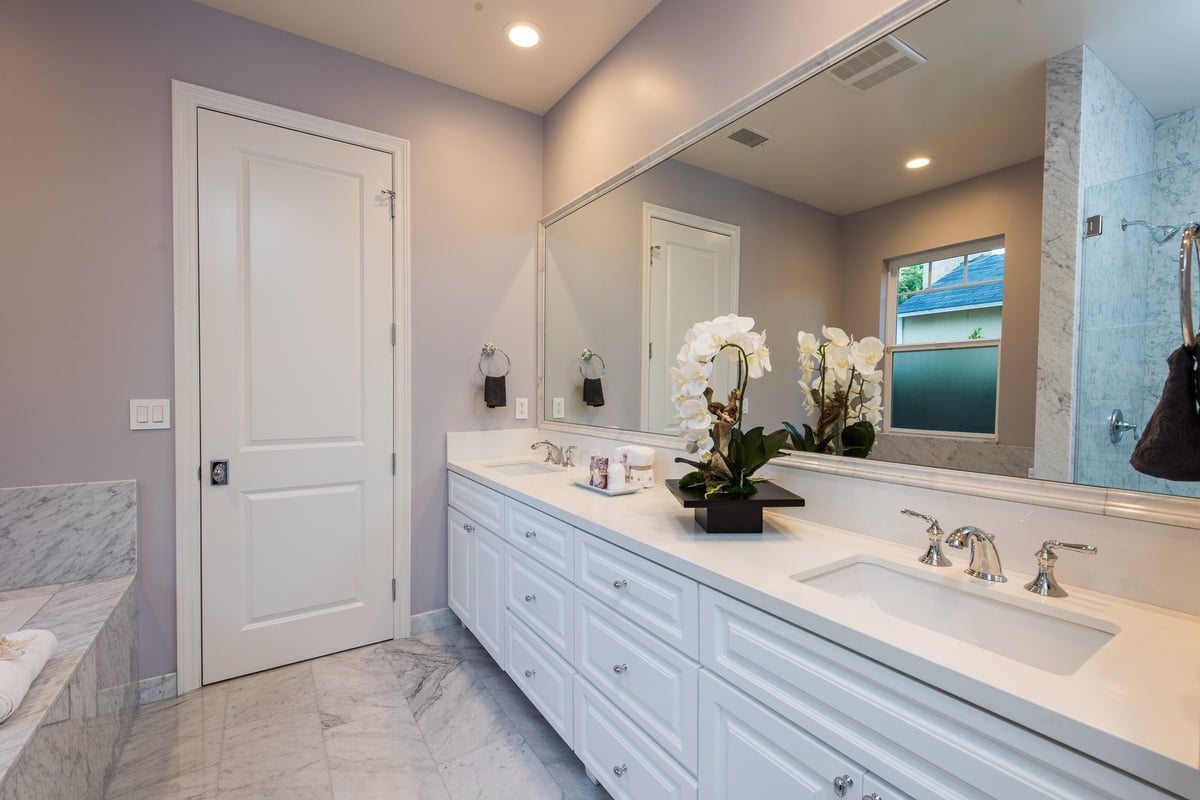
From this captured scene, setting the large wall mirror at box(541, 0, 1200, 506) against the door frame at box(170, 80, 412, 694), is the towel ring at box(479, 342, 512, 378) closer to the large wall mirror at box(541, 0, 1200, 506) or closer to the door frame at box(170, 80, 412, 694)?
the door frame at box(170, 80, 412, 694)

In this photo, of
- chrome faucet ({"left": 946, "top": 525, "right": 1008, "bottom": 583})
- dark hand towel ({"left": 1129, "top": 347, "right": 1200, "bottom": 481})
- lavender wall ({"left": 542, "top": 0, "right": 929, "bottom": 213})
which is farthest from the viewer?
lavender wall ({"left": 542, "top": 0, "right": 929, "bottom": 213})

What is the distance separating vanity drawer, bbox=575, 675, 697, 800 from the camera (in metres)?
1.21

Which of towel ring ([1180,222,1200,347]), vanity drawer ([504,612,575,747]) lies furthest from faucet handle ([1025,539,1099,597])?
vanity drawer ([504,612,575,747])

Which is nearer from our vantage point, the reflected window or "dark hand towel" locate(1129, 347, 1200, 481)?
"dark hand towel" locate(1129, 347, 1200, 481)

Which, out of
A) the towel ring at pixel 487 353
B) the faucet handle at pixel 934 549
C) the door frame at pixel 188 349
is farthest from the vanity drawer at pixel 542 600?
the door frame at pixel 188 349

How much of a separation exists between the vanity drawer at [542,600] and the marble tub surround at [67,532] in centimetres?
145

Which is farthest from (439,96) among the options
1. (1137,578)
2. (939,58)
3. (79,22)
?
(1137,578)

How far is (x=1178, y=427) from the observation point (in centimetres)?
73

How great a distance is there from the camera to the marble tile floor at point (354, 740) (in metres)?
1.58

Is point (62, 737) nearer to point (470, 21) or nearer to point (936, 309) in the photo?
point (936, 309)

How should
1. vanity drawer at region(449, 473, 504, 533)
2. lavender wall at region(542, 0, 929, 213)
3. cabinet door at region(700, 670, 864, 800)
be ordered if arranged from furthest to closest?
vanity drawer at region(449, 473, 504, 533) → lavender wall at region(542, 0, 929, 213) → cabinet door at region(700, 670, 864, 800)

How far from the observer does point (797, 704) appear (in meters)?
0.92

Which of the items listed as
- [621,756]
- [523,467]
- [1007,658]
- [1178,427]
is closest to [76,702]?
[621,756]

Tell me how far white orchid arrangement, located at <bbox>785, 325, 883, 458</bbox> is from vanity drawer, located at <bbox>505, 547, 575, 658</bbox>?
86cm
